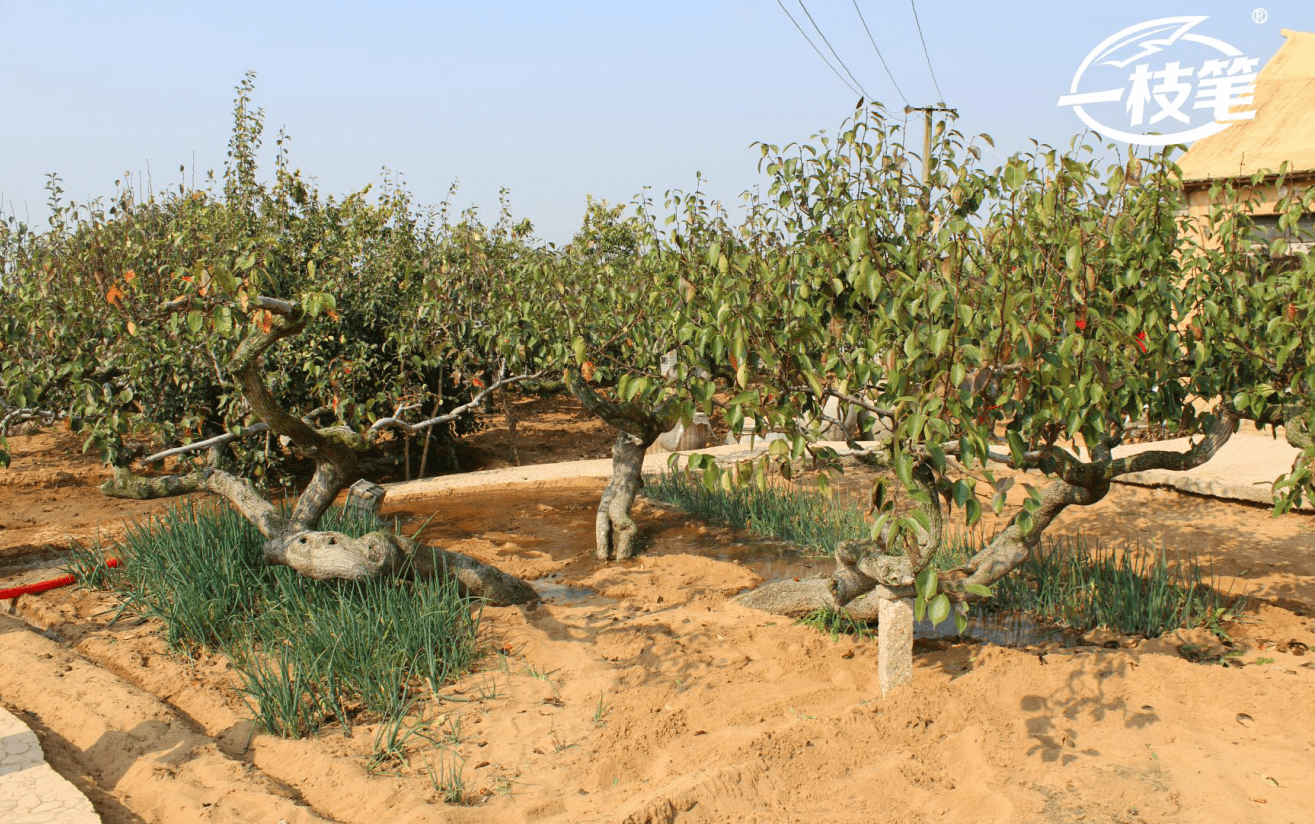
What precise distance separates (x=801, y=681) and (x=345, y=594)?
2.36 m

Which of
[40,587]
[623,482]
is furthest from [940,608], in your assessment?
[40,587]

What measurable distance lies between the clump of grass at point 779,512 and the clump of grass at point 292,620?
8.26 ft

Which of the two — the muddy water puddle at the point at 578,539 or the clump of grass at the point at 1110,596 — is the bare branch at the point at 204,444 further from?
the clump of grass at the point at 1110,596

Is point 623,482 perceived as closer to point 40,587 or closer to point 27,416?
point 40,587

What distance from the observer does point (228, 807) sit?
355 cm

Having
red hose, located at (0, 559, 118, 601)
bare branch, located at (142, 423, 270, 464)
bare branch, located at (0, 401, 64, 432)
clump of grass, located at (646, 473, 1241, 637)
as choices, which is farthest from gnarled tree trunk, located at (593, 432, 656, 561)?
bare branch, located at (0, 401, 64, 432)

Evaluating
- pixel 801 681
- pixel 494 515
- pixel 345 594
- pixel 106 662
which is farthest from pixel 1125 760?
pixel 494 515

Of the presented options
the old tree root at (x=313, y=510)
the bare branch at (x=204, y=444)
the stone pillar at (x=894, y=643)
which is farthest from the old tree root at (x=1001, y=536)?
the bare branch at (x=204, y=444)

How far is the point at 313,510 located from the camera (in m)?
5.92

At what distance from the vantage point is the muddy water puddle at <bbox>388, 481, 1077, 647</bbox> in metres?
5.28

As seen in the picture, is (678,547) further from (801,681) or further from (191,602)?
(191,602)

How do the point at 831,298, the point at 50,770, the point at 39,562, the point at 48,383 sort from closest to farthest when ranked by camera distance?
1. the point at 50,770
2. the point at 831,298
3. the point at 48,383
4. the point at 39,562

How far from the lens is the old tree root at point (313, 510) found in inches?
199

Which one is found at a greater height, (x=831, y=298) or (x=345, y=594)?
(x=831, y=298)
